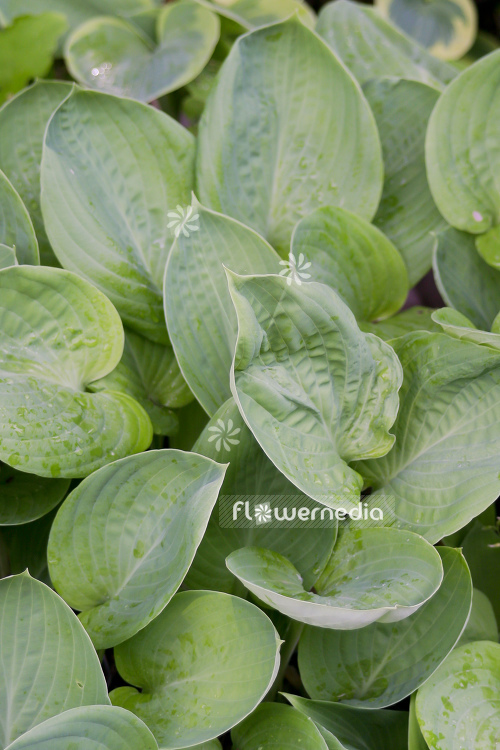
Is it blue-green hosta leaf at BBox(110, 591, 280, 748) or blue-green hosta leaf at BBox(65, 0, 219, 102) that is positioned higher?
blue-green hosta leaf at BBox(65, 0, 219, 102)

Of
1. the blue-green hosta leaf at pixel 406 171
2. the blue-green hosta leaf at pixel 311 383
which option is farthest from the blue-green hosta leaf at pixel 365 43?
the blue-green hosta leaf at pixel 311 383

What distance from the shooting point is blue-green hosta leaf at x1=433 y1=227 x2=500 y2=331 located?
752mm

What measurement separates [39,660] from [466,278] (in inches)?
24.2

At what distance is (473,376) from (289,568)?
24cm

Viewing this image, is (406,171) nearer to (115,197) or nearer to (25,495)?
(115,197)

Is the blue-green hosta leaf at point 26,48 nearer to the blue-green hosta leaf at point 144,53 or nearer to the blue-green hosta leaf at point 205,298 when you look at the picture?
the blue-green hosta leaf at point 144,53

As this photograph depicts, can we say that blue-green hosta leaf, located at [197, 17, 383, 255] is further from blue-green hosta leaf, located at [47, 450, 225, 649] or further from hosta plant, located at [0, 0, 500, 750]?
blue-green hosta leaf, located at [47, 450, 225, 649]

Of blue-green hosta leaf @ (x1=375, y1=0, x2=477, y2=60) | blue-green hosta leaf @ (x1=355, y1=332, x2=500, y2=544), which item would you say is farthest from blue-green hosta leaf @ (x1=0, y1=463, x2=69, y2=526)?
blue-green hosta leaf @ (x1=375, y1=0, x2=477, y2=60)

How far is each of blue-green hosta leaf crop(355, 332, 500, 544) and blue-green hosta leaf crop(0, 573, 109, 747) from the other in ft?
0.96

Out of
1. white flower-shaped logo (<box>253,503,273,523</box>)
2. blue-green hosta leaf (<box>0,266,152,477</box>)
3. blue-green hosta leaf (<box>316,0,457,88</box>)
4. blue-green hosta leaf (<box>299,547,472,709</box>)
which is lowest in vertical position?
blue-green hosta leaf (<box>299,547,472,709</box>)

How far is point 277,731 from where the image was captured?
1.78ft

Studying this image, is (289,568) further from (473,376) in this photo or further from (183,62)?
(183,62)

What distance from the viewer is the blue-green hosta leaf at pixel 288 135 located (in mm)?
754

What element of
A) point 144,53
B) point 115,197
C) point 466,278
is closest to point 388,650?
point 466,278
